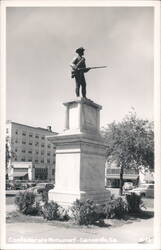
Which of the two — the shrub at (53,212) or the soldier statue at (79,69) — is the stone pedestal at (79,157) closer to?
the shrub at (53,212)

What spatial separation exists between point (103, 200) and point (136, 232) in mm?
2944

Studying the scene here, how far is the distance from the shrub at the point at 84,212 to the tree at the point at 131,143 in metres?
17.6

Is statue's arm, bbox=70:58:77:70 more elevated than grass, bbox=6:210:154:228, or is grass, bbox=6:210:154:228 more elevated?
statue's arm, bbox=70:58:77:70

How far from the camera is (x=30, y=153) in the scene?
3179 inches

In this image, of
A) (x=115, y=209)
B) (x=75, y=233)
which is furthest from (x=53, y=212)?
(x=115, y=209)

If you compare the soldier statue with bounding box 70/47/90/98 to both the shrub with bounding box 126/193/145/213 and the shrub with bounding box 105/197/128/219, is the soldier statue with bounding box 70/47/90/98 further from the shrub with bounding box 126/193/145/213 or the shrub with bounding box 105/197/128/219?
the shrub with bounding box 126/193/145/213

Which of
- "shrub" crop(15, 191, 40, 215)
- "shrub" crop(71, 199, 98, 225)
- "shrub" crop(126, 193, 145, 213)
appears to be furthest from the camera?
"shrub" crop(126, 193, 145, 213)

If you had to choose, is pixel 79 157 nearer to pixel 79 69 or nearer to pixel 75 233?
pixel 75 233

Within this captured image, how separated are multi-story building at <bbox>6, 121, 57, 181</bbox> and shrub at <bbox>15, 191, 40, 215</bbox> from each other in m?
56.3

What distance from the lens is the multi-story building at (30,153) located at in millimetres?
72562

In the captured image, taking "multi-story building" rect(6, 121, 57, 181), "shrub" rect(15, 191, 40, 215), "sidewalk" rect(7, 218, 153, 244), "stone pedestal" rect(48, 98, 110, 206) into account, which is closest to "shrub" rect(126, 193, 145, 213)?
"stone pedestal" rect(48, 98, 110, 206)

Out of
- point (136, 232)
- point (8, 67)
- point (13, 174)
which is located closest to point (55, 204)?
point (136, 232)

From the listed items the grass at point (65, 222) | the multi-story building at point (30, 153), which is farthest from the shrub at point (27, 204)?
the multi-story building at point (30, 153)

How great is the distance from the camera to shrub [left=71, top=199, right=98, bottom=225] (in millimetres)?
11211
